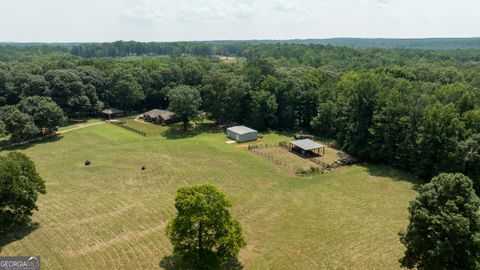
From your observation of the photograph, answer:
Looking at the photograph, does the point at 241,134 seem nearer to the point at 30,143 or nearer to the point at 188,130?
the point at 188,130

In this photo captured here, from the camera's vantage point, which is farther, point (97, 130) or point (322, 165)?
point (97, 130)

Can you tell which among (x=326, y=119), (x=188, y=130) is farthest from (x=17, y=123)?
(x=326, y=119)

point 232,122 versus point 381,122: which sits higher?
point 381,122

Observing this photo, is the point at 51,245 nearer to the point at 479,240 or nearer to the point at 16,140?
the point at 479,240

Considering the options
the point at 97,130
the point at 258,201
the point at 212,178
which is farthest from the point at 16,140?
the point at 258,201

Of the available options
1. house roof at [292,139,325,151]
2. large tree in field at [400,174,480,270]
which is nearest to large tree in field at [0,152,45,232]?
large tree in field at [400,174,480,270]
